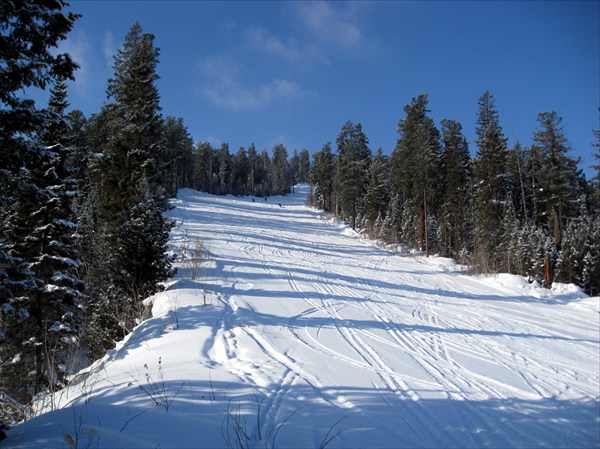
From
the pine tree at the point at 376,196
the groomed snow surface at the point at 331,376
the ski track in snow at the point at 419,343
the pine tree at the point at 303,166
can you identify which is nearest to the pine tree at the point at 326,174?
the pine tree at the point at 376,196

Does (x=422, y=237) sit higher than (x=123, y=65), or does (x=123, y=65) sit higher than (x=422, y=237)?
(x=123, y=65)

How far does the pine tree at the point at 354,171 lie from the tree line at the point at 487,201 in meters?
1.99

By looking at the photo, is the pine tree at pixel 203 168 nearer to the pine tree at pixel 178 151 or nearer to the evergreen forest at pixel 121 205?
the pine tree at pixel 178 151

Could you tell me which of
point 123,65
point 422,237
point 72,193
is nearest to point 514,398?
point 72,193

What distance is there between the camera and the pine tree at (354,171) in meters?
41.0

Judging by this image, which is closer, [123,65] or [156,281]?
[156,281]

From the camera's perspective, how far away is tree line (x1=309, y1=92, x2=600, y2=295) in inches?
996

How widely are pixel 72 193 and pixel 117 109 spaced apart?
6324 mm

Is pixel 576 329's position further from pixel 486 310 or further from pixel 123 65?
pixel 123 65

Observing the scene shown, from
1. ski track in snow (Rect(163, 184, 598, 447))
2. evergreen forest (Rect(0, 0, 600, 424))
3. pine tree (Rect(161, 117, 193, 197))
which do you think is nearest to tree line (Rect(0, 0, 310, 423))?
evergreen forest (Rect(0, 0, 600, 424))

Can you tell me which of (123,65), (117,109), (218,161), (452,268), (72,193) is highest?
(218,161)

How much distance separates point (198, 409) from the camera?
3.91 m

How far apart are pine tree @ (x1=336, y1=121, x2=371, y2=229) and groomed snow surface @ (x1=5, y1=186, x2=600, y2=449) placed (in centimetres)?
3005

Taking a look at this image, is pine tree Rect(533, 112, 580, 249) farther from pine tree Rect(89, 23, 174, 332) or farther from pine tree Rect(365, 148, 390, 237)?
pine tree Rect(89, 23, 174, 332)
